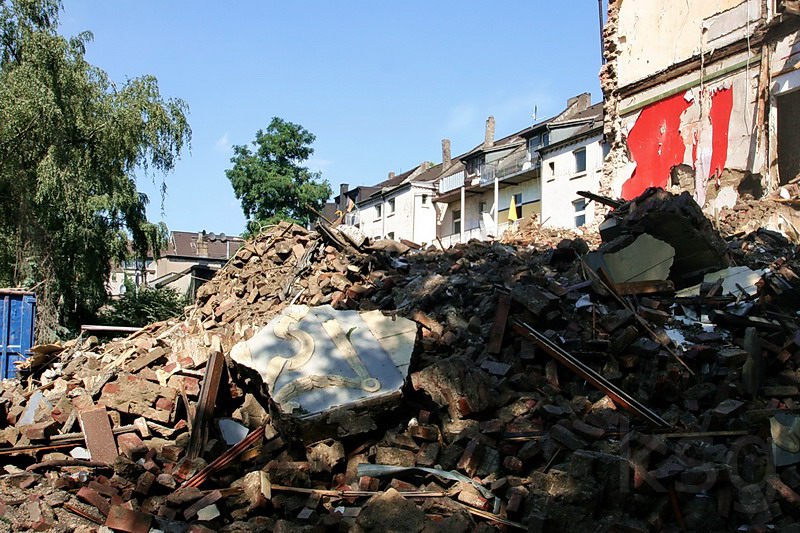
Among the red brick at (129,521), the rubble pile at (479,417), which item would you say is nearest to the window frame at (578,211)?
the rubble pile at (479,417)

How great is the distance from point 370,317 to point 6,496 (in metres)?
3.44

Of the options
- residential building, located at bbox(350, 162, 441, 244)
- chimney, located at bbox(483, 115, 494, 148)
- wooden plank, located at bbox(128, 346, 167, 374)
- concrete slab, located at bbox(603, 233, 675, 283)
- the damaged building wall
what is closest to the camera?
wooden plank, located at bbox(128, 346, 167, 374)

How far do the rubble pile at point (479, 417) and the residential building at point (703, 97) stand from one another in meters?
6.20

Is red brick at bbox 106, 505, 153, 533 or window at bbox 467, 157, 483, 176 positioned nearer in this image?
red brick at bbox 106, 505, 153, 533

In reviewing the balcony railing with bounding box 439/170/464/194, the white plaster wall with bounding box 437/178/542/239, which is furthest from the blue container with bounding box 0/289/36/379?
the balcony railing with bounding box 439/170/464/194

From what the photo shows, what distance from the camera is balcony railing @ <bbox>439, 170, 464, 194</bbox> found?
36100 mm

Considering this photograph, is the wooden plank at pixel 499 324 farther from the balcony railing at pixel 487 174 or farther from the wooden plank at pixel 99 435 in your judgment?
the balcony railing at pixel 487 174

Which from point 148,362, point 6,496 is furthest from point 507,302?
point 6,496

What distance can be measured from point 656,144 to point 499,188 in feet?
59.5

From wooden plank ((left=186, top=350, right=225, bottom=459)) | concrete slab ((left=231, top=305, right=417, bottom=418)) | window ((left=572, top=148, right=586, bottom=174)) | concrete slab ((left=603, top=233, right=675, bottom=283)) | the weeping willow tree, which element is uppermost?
window ((left=572, top=148, right=586, bottom=174))

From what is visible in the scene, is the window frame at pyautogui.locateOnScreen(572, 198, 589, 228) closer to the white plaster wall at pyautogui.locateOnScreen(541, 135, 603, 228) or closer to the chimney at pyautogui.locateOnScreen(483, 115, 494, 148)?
the white plaster wall at pyautogui.locateOnScreen(541, 135, 603, 228)

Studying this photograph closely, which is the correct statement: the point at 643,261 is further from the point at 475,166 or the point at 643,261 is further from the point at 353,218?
the point at 353,218

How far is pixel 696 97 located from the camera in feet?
47.6

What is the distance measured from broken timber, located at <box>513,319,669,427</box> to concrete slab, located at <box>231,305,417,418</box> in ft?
3.60
